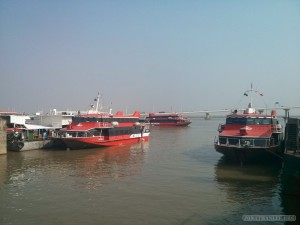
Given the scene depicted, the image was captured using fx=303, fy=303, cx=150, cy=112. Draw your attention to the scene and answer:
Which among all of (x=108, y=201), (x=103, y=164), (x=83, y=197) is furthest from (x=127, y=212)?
(x=103, y=164)

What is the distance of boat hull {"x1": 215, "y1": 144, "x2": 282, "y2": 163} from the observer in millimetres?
22953

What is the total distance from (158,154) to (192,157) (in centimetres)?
390

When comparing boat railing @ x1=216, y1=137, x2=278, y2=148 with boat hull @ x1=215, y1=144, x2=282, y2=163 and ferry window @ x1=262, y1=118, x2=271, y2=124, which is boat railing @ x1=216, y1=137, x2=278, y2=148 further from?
ferry window @ x1=262, y1=118, x2=271, y2=124

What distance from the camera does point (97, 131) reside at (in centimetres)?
3475

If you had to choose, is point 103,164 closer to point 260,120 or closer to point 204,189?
point 204,189

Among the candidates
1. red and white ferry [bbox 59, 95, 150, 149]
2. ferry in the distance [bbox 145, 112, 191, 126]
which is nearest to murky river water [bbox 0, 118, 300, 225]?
red and white ferry [bbox 59, 95, 150, 149]

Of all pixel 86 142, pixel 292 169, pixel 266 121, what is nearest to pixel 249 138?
pixel 266 121

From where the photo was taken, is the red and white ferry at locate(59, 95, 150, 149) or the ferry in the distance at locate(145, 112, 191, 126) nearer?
the red and white ferry at locate(59, 95, 150, 149)

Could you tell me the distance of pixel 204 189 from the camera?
1727 cm

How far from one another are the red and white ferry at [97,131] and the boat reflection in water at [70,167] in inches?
46.3

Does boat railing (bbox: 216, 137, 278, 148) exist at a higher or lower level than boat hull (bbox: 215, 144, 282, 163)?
higher

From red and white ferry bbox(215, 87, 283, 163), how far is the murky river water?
1.00 metres

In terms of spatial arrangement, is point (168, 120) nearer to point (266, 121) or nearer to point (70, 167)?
point (266, 121)


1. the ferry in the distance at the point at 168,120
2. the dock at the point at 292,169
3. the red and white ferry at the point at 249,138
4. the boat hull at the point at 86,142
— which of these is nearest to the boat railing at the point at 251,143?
the red and white ferry at the point at 249,138
